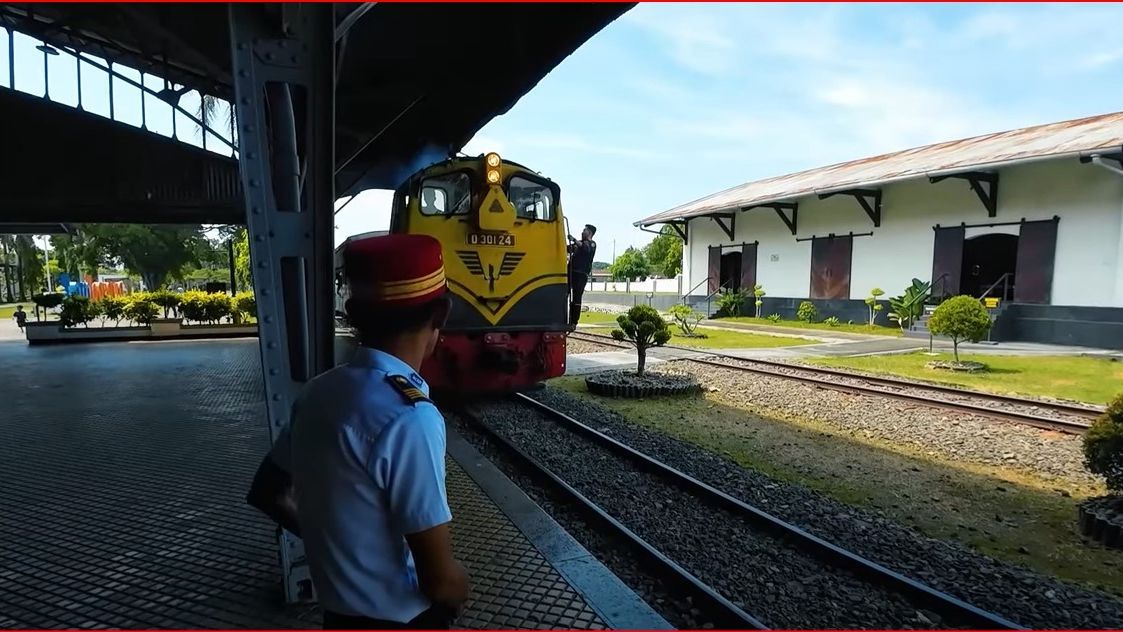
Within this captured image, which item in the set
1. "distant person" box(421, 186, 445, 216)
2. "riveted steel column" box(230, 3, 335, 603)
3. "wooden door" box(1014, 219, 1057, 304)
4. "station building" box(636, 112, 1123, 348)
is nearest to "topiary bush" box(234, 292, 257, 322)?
"distant person" box(421, 186, 445, 216)

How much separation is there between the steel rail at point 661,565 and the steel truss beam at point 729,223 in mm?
22568

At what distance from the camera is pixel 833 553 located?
3773 millimetres

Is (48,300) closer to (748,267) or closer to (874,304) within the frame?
(748,267)

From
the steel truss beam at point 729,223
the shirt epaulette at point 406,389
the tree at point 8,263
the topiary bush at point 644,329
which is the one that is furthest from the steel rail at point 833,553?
the tree at point 8,263

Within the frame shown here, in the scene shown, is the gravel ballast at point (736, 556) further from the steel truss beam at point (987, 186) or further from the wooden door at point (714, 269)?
the wooden door at point (714, 269)

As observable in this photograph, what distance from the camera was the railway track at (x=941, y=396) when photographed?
7523 millimetres

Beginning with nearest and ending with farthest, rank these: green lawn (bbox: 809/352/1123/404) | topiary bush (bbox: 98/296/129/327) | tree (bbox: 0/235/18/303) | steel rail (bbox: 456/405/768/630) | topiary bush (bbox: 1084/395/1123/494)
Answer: steel rail (bbox: 456/405/768/630) < topiary bush (bbox: 1084/395/1123/494) < green lawn (bbox: 809/352/1123/404) < topiary bush (bbox: 98/296/129/327) < tree (bbox: 0/235/18/303)

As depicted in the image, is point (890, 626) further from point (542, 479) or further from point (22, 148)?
point (22, 148)

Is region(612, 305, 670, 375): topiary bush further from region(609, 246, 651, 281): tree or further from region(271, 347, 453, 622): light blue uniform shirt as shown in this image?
region(609, 246, 651, 281): tree

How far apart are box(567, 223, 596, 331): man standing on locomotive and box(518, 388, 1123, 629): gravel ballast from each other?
106 inches

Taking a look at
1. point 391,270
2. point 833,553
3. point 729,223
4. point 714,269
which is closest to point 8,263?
point 714,269

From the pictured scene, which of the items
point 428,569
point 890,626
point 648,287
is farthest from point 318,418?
point 648,287

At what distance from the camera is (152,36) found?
9516 millimetres

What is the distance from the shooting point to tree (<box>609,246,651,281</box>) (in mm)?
70438
